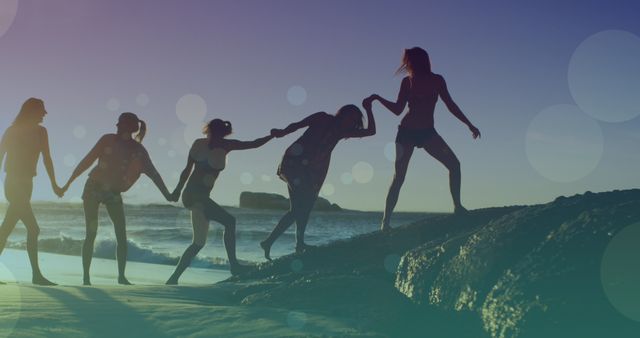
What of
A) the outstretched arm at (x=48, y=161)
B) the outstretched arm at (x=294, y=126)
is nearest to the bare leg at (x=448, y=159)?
the outstretched arm at (x=294, y=126)

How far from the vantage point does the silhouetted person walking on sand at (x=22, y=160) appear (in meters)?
7.43

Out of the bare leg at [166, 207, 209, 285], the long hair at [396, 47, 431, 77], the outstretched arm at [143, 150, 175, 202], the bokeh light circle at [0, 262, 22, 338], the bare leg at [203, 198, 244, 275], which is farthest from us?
the outstretched arm at [143, 150, 175, 202]

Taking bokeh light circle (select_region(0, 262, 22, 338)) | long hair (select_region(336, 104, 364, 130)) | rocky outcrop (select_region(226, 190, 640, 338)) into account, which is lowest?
bokeh light circle (select_region(0, 262, 22, 338))

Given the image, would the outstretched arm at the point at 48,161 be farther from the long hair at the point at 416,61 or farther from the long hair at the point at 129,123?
the long hair at the point at 416,61

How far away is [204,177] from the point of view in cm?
774

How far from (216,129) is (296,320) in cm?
447

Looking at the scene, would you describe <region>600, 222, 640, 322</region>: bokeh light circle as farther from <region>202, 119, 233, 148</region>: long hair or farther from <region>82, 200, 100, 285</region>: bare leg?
<region>82, 200, 100, 285</region>: bare leg

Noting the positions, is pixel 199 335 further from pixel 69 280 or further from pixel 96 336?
pixel 69 280

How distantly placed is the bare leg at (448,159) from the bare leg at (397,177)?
239 mm

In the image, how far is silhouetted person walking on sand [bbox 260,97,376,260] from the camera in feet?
25.4

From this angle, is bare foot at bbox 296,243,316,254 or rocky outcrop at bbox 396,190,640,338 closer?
rocky outcrop at bbox 396,190,640,338

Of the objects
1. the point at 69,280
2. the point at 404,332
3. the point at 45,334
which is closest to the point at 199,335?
the point at 45,334

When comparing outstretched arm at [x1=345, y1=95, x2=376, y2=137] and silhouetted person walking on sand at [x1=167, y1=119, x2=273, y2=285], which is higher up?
outstretched arm at [x1=345, y1=95, x2=376, y2=137]

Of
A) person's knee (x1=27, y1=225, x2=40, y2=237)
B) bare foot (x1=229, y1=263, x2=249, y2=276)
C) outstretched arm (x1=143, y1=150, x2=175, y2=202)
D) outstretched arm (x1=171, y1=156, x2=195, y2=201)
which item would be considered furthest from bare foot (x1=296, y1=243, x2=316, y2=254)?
person's knee (x1=27, y1=225, x2=40, y2=237)
